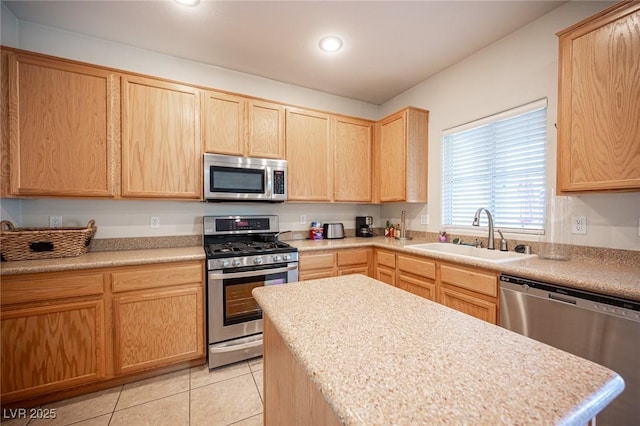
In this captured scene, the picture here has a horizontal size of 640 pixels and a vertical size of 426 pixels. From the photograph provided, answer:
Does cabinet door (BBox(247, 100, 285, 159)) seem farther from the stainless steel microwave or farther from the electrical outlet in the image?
the electrical outlet

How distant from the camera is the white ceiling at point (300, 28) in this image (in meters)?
1.89

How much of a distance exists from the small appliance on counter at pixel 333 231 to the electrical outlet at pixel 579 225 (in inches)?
82.7

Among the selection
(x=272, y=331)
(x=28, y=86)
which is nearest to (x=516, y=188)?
(x=272, y=331)

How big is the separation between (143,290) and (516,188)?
3.06m

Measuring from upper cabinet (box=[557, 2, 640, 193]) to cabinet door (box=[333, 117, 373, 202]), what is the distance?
1884mm

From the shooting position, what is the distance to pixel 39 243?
1.85 m

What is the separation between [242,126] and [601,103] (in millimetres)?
2594

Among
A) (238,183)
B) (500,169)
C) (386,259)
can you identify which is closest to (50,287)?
(238,183)

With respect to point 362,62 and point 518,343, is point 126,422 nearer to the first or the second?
point 518,343

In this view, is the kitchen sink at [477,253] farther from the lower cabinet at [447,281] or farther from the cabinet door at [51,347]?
the cabinet door at [51,347]

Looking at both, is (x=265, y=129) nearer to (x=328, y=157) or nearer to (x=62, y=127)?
(x=328, y=157)

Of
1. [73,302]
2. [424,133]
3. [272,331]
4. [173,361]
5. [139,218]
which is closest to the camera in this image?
[272,331]

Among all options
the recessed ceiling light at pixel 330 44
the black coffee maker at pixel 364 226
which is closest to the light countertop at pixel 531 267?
the black coffee maker at pixel 364 226

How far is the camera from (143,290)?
6.37 feet
